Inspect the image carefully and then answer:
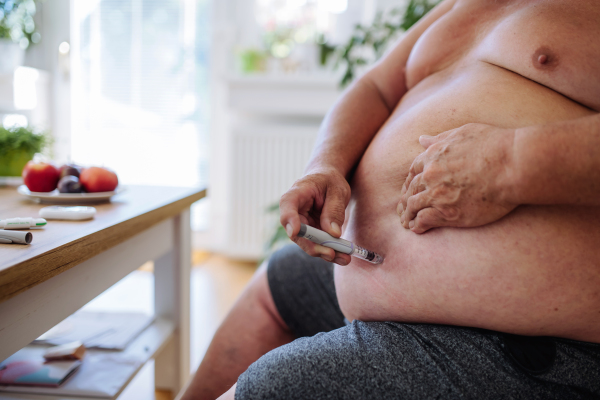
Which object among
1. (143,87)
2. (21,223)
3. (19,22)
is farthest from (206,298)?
(19,22)

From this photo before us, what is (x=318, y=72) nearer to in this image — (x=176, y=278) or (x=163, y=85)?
(x=163, y=85)

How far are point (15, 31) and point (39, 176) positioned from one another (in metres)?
2.26

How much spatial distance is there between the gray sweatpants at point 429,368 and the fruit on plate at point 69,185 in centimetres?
56

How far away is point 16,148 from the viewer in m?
1.07

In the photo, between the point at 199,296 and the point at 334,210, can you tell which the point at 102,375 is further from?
the point at 199,296

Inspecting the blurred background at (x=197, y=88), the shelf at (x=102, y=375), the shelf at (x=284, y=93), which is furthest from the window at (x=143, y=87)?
the shelf at (x=102, y=375)

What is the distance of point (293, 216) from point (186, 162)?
252 cm

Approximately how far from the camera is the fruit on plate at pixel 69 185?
87 cm

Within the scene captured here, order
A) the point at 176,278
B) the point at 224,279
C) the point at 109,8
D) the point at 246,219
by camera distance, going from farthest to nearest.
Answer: the point at 109,8
the point at 246,219
the point at 224,279
the point at 176,278

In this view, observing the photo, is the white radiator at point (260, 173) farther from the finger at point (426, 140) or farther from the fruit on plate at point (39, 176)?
the finger at point (426, 140)

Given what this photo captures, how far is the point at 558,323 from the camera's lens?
0.49 m

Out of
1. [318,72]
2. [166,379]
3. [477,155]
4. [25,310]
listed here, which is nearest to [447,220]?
[477,155]

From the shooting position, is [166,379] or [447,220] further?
[166,379]

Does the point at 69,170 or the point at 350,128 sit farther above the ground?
the point at 350,128
